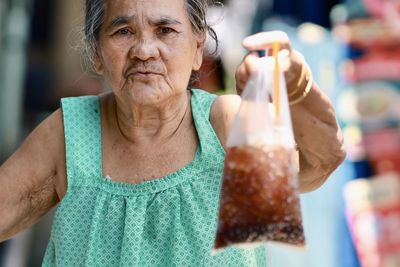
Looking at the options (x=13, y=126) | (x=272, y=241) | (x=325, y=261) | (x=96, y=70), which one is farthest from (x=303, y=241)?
(x=13, y=126)

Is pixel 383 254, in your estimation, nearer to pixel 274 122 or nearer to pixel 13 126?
pixel 274 122

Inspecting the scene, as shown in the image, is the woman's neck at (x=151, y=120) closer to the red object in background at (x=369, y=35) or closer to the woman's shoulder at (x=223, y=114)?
the woman's shoulder at (x=223, y=114)

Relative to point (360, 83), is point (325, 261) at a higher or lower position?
lower

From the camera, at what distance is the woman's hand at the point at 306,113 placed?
2189 mm

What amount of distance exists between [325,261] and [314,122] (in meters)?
1.98

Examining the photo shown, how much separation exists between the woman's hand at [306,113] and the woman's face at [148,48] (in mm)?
338

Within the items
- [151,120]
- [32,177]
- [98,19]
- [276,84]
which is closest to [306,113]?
[276,84]

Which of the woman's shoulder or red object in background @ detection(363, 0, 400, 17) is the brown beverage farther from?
red object in background @ detection(363, 0, 400, 17)

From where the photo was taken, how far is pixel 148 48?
2516mm

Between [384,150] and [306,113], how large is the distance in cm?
197

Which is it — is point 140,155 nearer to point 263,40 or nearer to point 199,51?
point 199,51

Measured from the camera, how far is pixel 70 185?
8.80 feet

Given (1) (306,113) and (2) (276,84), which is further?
(1) (306,113)

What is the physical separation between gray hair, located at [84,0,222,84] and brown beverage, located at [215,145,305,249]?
0.64 m
